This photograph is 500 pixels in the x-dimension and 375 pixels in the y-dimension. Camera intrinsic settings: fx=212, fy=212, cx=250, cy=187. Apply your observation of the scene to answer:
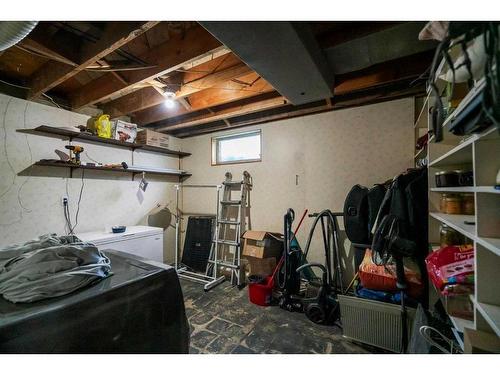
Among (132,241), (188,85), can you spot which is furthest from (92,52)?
(132,241)

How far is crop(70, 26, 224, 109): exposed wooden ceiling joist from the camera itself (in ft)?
5.19

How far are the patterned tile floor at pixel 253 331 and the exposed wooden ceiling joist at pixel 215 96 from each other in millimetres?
2405

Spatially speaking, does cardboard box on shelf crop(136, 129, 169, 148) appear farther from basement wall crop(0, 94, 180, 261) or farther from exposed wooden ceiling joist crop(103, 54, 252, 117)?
exposed wooden ceiling joist crop(103, 54, 252, 117)

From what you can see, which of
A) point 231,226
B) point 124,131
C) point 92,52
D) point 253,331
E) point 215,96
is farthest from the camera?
point 231,226

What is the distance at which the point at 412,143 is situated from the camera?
7.60 ft

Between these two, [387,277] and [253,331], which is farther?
[253,331]

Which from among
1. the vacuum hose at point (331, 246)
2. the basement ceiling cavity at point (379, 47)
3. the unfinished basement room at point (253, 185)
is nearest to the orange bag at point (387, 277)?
the unfinished basement room at point (253, 185)

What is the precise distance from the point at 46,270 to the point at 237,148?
281cm

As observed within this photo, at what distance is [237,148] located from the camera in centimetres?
351

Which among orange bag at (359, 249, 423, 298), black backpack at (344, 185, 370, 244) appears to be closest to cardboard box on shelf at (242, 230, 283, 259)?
black backpack at (344, 185, 370, 244)

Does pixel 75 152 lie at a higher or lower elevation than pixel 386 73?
lower

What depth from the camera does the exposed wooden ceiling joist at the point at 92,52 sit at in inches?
53.2

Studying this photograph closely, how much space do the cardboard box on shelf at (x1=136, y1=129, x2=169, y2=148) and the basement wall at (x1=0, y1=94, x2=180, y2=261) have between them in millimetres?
286

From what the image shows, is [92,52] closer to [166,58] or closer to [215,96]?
[166,58]
